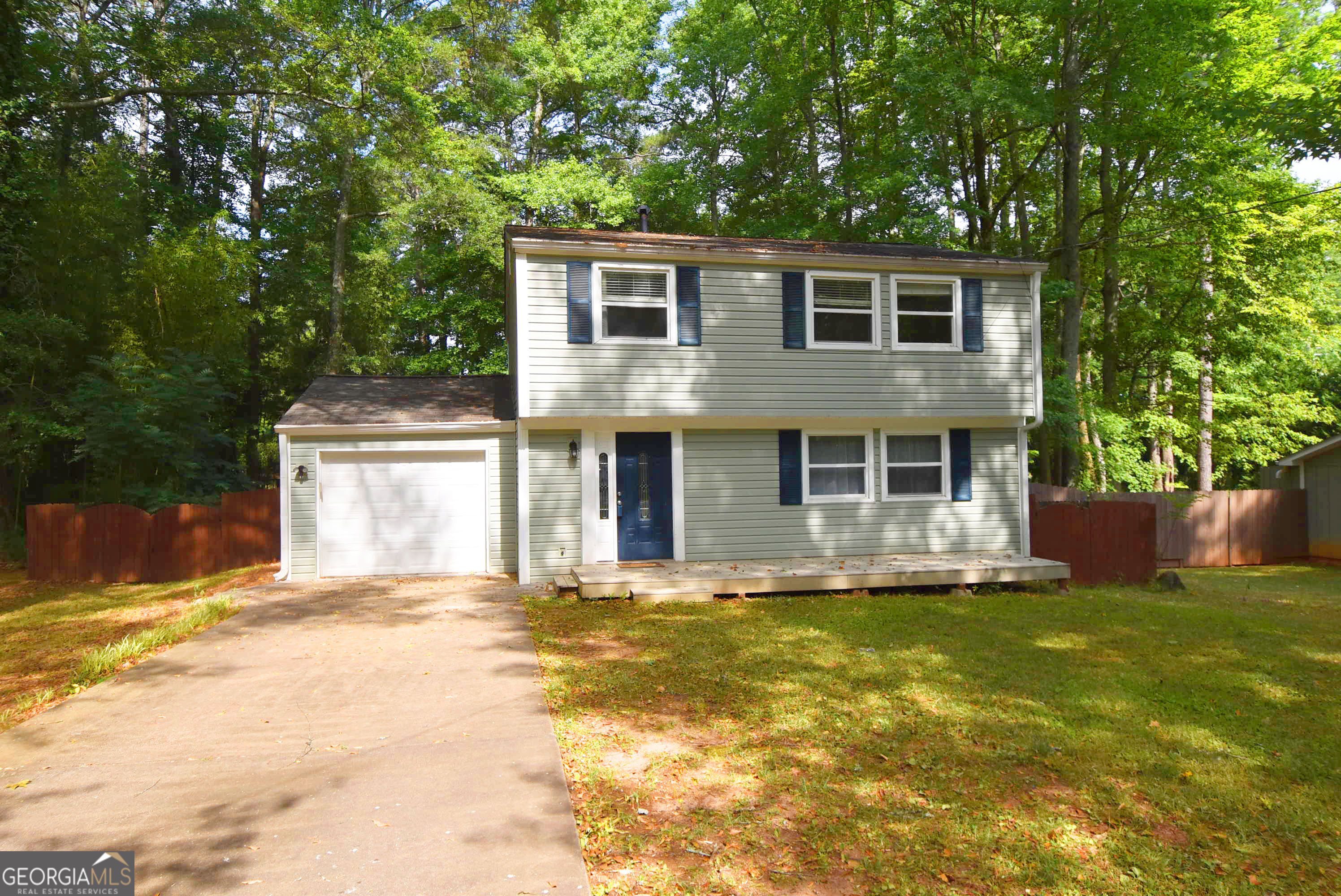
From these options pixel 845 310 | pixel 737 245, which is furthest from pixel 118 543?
pixel 845 310

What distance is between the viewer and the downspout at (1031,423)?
12414 mm

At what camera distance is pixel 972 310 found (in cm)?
1223

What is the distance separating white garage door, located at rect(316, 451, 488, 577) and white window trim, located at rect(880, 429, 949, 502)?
6569 mm

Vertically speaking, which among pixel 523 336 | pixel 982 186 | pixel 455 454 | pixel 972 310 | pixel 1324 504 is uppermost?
pixel 982 186

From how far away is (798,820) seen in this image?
3895 millimetres

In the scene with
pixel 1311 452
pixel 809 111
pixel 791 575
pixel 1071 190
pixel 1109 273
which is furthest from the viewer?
pixel 809 111

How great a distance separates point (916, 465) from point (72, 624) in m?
12.1

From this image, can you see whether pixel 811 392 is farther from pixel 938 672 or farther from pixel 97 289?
pixel 97 289

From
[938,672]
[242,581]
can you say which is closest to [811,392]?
[938,672]

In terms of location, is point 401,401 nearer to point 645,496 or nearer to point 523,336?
point 523,336

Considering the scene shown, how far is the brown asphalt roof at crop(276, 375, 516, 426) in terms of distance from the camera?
462 inches

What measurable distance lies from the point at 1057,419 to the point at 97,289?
2147cm

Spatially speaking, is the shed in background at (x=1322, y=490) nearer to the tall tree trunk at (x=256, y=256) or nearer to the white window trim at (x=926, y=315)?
the white window trim at (x=926, y=315)

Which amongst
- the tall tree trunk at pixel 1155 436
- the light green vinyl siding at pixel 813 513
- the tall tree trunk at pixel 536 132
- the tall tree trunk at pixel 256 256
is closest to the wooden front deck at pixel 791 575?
the light green vinyl siding at pixel 813 513
